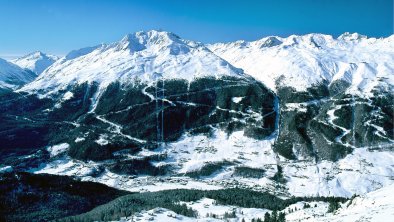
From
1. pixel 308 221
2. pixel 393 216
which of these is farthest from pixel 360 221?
pixel 308 221

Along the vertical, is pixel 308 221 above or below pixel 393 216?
below

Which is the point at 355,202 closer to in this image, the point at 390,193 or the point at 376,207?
the point at 390,193

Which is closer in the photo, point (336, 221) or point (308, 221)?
point (336, 221)

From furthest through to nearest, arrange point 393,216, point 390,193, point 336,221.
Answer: point 390,193
point 336,221
point 393,216

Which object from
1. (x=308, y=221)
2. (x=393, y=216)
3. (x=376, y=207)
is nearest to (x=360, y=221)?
(x=393, y=216)

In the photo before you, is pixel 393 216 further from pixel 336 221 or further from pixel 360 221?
pixel 336 221

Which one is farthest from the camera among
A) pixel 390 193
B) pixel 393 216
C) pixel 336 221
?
pixel 390 193

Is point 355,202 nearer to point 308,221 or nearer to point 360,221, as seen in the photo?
point 308,221

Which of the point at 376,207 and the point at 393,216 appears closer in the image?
the point at 393,216
